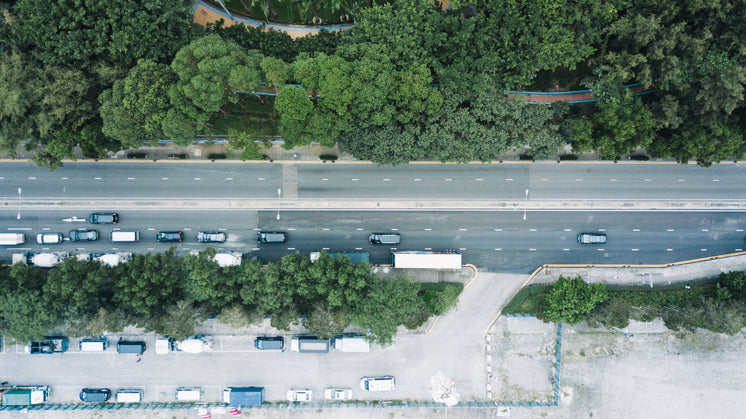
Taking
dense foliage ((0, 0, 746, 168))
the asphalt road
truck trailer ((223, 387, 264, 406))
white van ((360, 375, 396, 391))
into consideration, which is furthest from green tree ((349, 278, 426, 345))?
truck trailer ((223, 387, 264, 406))

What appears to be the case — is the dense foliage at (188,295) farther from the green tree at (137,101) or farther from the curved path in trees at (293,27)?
the curved path in trees at (293,27)

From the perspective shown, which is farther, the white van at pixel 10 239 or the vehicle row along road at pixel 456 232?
the vehicle row along road at pixel 456 232

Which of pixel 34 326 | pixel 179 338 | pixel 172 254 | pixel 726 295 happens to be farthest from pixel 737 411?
pixel 34 326

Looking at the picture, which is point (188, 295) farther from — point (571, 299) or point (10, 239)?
point (571, 299)

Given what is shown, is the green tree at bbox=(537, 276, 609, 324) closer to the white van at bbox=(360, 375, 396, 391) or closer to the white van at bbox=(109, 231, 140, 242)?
the white van at bbox=(360, 375, 396, 391)

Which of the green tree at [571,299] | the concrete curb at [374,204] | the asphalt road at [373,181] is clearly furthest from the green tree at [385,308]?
the green tree at [571,299]

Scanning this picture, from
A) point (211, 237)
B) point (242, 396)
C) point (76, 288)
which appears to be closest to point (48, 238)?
point (76, 288)
